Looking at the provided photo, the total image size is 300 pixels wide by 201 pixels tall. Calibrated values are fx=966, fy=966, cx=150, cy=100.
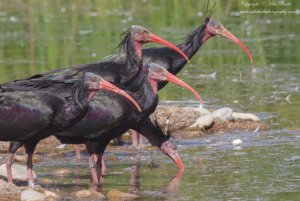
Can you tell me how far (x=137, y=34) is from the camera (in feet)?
42.3

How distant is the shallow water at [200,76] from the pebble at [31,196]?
1.18 ft

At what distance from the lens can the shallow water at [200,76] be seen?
10625 mm

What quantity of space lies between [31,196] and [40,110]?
1.05 metres

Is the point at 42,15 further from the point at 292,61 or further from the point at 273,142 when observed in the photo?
the point at 273,142

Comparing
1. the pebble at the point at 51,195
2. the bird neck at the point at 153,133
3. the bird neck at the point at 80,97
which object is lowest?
the pebble at the point at 51,195

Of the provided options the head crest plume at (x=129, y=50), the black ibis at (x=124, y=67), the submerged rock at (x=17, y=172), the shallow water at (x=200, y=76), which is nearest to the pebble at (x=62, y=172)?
the shallow water at (x=200, y=76)

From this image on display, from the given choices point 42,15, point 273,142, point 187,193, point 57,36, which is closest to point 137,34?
point 273,142

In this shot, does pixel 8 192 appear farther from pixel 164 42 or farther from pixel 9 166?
pixel 164 42

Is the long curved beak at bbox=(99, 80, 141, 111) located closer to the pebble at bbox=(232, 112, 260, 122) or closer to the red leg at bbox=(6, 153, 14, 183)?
the red leg at bbox=(6, 153, 14, 183)

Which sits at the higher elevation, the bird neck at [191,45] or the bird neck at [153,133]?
the bird neck at [191,45]

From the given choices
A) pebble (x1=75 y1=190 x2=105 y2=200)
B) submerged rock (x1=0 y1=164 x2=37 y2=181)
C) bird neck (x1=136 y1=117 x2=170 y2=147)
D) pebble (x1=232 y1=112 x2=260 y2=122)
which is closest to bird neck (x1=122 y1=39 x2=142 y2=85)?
bird neck (x1=136 y1=117 x2=170 y2=147)

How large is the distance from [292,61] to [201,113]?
560 cm

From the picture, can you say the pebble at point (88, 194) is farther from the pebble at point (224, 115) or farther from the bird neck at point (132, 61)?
the pebble at point (224, 115)

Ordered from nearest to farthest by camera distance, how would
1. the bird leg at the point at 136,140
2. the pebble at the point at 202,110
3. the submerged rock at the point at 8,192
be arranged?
the submerged rock at the point at 8,192
the bird leg at the point at 136,140
the pebble at the point at 202,110
